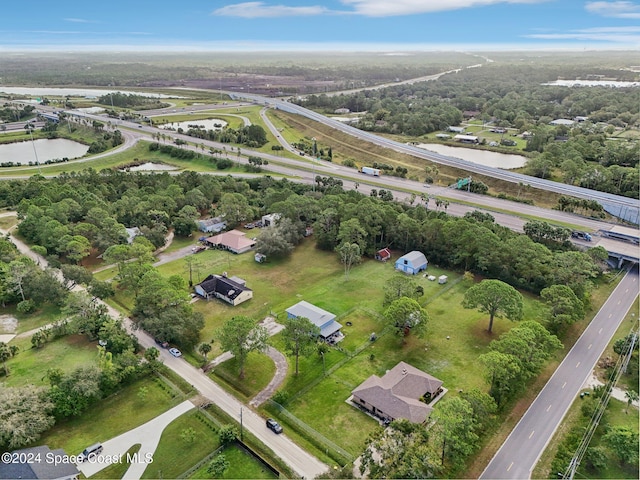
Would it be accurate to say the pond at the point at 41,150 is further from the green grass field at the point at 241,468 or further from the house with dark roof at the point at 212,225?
the green grass field at the point at 241,468

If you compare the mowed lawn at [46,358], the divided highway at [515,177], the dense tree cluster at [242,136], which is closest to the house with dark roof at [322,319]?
the mowed lawn at [46,358]

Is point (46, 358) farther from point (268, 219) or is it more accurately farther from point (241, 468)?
point (268, 219)

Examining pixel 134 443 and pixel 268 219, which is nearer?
pixel 134 443

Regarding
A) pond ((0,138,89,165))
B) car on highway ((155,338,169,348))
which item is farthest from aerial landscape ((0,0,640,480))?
pond ((0,138,89,165))

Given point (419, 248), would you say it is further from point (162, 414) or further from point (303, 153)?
point (303, 153)

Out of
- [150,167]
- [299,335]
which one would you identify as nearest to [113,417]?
[299,335]
